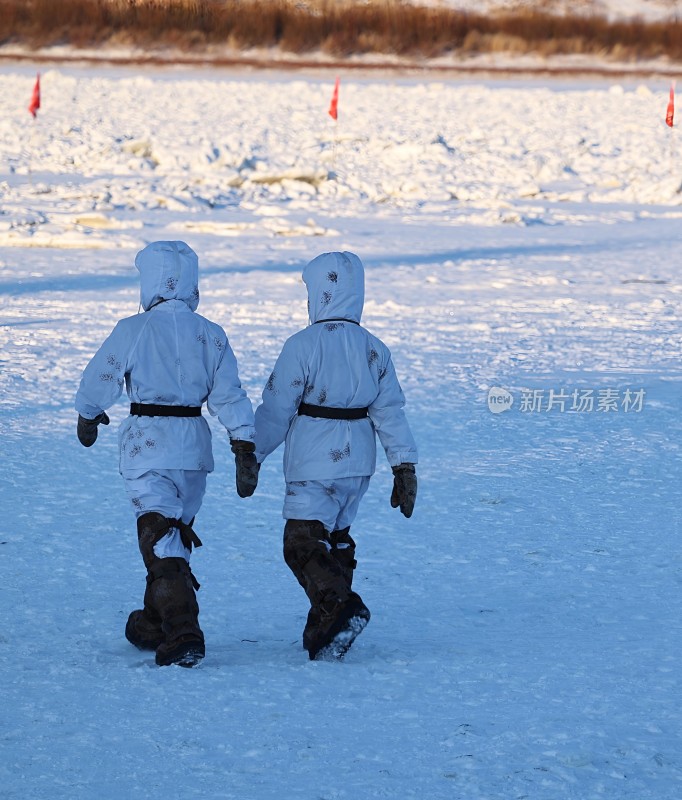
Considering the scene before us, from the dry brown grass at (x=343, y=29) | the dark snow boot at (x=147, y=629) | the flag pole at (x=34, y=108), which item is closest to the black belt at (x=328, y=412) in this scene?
the dark snow boot at (x=147, y=629)

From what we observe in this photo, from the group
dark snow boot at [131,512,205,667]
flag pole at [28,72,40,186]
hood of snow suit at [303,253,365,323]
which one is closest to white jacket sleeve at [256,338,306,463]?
hood of snow suit at [303,253,365,323]

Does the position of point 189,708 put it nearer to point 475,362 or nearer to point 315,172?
point 475,362

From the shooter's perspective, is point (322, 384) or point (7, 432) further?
point (7, 432)

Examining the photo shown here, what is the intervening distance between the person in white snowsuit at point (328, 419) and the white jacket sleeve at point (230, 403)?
0.06m

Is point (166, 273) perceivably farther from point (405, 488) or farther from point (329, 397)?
point (405, 488)

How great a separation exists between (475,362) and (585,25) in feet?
105

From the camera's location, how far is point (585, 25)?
3772 cm

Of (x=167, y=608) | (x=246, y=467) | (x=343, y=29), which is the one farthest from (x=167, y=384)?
(x=343, y=29)

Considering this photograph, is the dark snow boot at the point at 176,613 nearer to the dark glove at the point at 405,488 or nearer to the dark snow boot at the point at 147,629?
the dark snow boot at the point at 147,629

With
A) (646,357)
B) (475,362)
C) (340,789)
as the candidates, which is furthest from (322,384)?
(646,357)

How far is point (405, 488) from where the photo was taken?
379cm

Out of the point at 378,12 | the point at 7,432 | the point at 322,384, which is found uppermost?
the point at 378,12

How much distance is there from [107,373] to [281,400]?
482 millimetres

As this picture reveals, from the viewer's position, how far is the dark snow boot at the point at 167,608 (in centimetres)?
348
